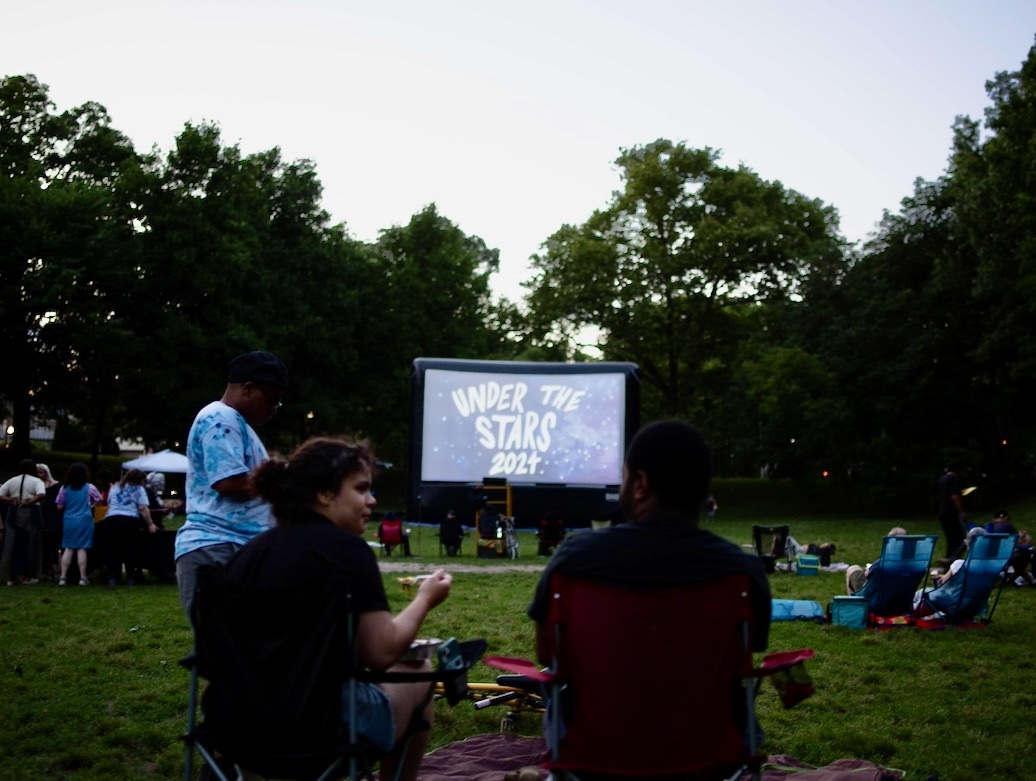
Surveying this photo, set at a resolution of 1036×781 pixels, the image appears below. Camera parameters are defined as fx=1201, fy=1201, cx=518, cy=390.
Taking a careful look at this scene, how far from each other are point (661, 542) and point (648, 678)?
1.09ft

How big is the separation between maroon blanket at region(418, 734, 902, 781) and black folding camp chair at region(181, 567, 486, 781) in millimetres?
1431

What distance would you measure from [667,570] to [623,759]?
0.47 m

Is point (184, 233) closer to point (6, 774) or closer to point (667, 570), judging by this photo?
point (6, 774)

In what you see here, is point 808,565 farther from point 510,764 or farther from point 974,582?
point 510,764

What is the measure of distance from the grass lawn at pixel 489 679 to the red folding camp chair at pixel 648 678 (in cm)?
218

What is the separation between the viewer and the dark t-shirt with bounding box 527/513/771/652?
2.97m

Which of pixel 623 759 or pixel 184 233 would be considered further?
pixel 184 233

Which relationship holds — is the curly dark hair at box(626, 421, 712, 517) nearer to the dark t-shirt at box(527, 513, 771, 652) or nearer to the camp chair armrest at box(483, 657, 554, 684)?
the dark t-shirt at box(527, 513, 771, 652)

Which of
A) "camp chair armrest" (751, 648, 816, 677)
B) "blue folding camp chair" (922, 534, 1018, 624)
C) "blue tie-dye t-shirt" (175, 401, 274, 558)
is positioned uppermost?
"blue tie-dye t-shirt" (175, 401, 274, 558)

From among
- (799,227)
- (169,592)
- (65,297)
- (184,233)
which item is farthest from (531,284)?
(169,592)

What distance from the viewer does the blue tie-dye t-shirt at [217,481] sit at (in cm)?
404

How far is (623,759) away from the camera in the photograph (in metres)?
2.93

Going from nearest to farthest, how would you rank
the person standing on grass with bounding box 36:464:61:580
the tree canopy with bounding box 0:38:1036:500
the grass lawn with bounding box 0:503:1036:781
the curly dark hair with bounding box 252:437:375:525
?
1. the curly dark hair with bounding box 252:437:375:525
2. the grass lawn with bounding box 0:503:1036:781
3. the person standing on grass with bounding box 36:464:61:580
4. the tree canopy with bounding box 0:38:1036:500

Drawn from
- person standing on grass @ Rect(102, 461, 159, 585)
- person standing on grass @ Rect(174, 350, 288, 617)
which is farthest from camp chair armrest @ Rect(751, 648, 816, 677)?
person standing on grass @ Rect(102, 461, 159, 585)
